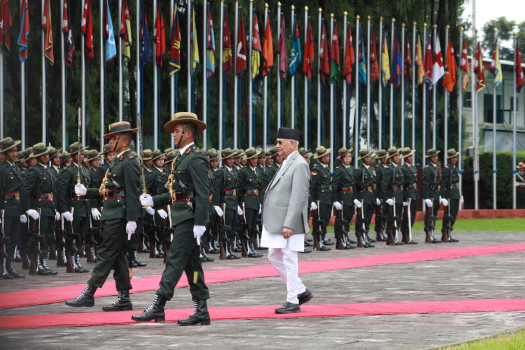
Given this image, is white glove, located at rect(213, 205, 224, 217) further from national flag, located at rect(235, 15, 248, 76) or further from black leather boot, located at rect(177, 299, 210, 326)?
national flag, located at rect(235, 15, 248, 76)

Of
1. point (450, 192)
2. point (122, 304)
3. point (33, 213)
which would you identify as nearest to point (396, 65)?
point (450, 192)

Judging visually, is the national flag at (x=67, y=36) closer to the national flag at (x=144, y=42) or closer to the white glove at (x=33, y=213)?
the national flag at (x=144, y=42)

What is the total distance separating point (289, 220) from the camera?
9648 mm

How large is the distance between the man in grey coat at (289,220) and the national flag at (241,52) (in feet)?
50.8

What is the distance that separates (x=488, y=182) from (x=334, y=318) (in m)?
29.0

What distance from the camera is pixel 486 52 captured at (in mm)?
84125

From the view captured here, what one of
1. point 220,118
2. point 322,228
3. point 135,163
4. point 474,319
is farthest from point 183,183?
point 220,118

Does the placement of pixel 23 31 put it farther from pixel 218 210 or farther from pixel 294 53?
pixel 294 53

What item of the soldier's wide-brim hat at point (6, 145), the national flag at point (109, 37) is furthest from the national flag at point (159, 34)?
the soldier's wide-brim hat at point (6, 145)

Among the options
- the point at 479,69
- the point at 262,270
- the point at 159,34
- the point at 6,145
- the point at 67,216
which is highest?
the point at 159,34

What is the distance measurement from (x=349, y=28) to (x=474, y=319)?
20.1m

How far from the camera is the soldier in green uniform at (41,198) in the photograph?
14578 millimetres

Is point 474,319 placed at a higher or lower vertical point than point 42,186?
lower

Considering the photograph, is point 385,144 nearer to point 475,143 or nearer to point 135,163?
point 475,143
